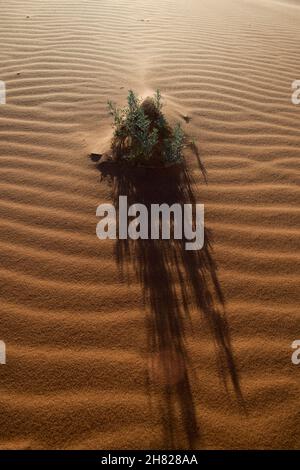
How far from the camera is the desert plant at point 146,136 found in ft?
9.20

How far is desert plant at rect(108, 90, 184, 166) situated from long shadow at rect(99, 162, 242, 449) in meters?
0.14

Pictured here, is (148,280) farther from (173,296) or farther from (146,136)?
(146,136)

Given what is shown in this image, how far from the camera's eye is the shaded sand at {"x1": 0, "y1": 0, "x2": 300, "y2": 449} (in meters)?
1.64

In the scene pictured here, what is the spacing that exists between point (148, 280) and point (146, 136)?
1.21m

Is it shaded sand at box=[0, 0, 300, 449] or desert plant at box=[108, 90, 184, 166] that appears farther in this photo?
desert plant at box=[108, 90, 184, 166]

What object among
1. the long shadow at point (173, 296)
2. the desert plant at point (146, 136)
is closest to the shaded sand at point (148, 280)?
the long shadow at point (173, 296)

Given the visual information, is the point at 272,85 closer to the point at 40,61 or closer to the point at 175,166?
the point at 175,166

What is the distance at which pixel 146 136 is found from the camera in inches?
112

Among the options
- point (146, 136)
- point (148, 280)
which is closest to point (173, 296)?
point (148, 280)

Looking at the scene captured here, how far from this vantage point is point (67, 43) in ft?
15.4

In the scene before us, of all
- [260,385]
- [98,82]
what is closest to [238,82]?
[98,82]

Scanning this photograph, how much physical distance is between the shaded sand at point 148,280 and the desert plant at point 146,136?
18 centimetres

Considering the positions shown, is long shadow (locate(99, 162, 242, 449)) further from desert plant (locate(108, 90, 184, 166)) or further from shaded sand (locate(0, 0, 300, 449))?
desert plant (locate(108, 90, 184, 166))

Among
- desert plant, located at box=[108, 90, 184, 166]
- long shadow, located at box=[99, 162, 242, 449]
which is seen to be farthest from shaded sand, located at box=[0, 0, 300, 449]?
desert plant, located at box=[108, 90, 184, 166]
